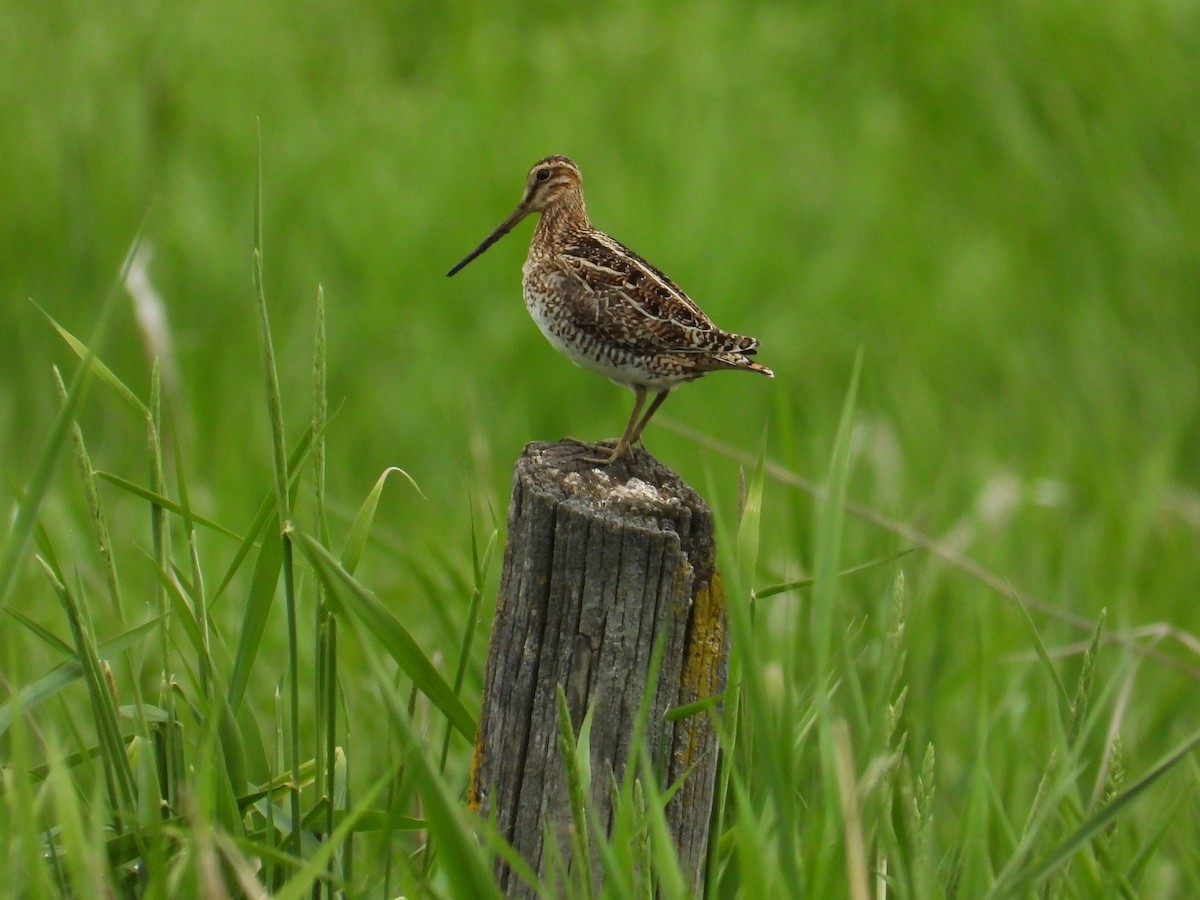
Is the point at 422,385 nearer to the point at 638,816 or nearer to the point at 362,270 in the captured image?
the point at 362,270

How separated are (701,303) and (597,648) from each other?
18.6 ft

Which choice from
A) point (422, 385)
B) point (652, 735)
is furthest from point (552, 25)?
point (652, 735)

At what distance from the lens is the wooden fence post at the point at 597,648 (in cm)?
267

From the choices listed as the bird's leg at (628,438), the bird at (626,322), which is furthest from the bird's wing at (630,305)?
the bird's leg at (628,438)

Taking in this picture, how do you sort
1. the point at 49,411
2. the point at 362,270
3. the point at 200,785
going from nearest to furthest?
the point at 200,785 < the point at 49,411 < the point at 362,270

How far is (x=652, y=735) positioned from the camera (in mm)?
2713

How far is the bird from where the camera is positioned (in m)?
3.75

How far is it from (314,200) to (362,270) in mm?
538

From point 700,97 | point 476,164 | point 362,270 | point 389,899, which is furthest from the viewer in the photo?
point 700,97

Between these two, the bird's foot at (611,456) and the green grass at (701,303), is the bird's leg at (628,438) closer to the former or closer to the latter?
the bird's foot at (611,456)

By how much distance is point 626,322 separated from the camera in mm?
3754

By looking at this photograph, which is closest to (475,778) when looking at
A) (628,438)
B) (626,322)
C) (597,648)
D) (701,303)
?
(597,648)

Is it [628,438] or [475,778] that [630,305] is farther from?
[475,778]

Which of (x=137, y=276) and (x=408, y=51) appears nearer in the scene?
(x=137, y=276)
